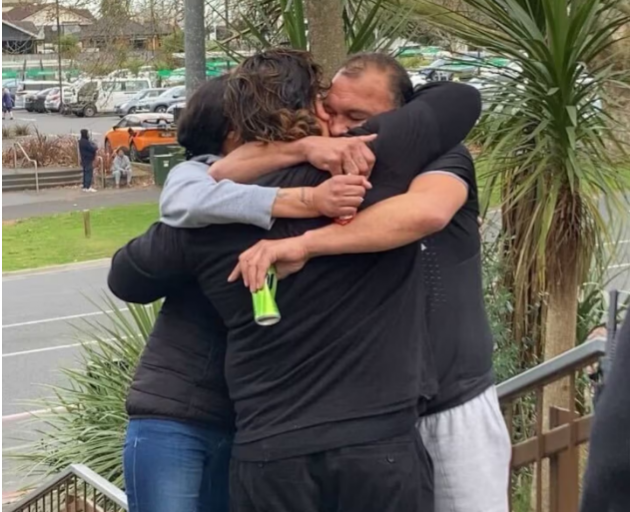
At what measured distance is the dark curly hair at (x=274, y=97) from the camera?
2.15 metres

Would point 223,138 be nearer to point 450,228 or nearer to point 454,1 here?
point 450,228

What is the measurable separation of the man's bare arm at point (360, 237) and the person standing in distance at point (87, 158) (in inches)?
921

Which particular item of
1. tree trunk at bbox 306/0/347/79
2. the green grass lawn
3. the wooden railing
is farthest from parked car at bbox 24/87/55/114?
the wooden railing

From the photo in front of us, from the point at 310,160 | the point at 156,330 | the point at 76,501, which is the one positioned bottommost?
the point at 76,501

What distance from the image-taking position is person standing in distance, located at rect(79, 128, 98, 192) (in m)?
24.9

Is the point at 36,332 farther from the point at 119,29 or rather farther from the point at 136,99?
the point at 136,99

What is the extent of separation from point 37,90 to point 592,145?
4851 cm

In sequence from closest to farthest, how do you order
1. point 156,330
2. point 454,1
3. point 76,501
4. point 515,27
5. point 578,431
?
point 156,330 → point 578,431 → point 515,27 → point 76,501 → point 454,1

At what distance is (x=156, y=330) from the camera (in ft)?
7.95

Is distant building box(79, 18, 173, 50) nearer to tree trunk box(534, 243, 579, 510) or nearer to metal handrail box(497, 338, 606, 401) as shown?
tree trunk box(534, 243, 579, 510)

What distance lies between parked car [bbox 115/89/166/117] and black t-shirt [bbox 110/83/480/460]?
123 ft

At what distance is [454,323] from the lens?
7.32 ft

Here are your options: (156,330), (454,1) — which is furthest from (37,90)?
(156,330)

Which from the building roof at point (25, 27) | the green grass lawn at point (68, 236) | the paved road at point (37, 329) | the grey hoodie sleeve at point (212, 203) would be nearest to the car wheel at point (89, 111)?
the building roof at point (25, 27)
